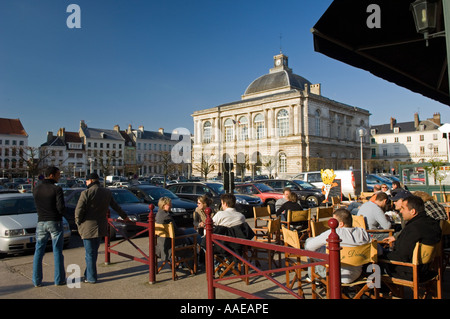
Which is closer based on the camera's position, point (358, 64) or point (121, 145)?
point (358, 64)

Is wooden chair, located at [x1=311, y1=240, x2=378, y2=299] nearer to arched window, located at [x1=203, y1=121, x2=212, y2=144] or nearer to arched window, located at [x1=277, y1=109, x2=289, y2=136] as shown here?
arched window, located at [x1=277, y1=109, x2=289, y2=136]

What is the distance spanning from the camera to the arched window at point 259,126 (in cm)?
6770

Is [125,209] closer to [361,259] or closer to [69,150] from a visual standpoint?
[361,259]

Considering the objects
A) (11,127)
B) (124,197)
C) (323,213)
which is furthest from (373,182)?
Result: (11,127)

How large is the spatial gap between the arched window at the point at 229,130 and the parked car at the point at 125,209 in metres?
61.4

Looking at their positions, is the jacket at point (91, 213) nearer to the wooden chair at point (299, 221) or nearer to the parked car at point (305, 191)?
the wooden chair at point (299, 221)

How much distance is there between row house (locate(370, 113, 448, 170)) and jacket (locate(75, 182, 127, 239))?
8116 cm

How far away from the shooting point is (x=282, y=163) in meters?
64.4

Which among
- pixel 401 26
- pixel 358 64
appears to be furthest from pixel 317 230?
pixel 401 26

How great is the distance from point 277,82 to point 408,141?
4022 centimetres

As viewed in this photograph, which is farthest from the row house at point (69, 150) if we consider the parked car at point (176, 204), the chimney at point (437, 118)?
Answer: the chimney at point (437, 118)

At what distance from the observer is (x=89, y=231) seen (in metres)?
5.72

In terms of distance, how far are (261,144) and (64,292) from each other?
6264 cm
